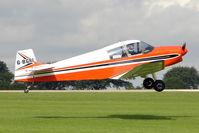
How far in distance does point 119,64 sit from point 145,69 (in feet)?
5.48

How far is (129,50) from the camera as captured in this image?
83.3 feet

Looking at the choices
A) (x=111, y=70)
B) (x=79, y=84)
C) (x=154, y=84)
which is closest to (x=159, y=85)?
(x=154, y=84)

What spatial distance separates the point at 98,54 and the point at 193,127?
7.60 metres

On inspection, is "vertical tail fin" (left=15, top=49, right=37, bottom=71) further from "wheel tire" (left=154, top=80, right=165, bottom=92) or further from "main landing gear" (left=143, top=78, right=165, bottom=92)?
"wheel tire" (left=154, top=80, right=165, bottom=92)

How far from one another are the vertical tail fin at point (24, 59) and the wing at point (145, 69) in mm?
7564

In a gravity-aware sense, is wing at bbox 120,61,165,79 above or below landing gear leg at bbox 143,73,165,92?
above

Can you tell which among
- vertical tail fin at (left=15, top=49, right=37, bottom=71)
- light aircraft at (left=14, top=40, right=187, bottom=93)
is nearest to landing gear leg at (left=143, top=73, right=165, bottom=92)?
light aircraft at (left=14, top=40, right=187, bottom=93)

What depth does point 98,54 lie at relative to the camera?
25.8m

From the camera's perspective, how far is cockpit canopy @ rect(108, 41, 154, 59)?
997 inches

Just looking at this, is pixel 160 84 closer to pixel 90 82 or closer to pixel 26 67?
pixel 26 67

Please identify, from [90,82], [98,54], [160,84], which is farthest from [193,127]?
[90,82]

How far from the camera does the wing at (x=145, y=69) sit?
2488 centimetres

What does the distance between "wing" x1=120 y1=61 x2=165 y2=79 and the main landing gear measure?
1.80 ft

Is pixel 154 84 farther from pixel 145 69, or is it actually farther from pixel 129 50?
pixel 129 50
